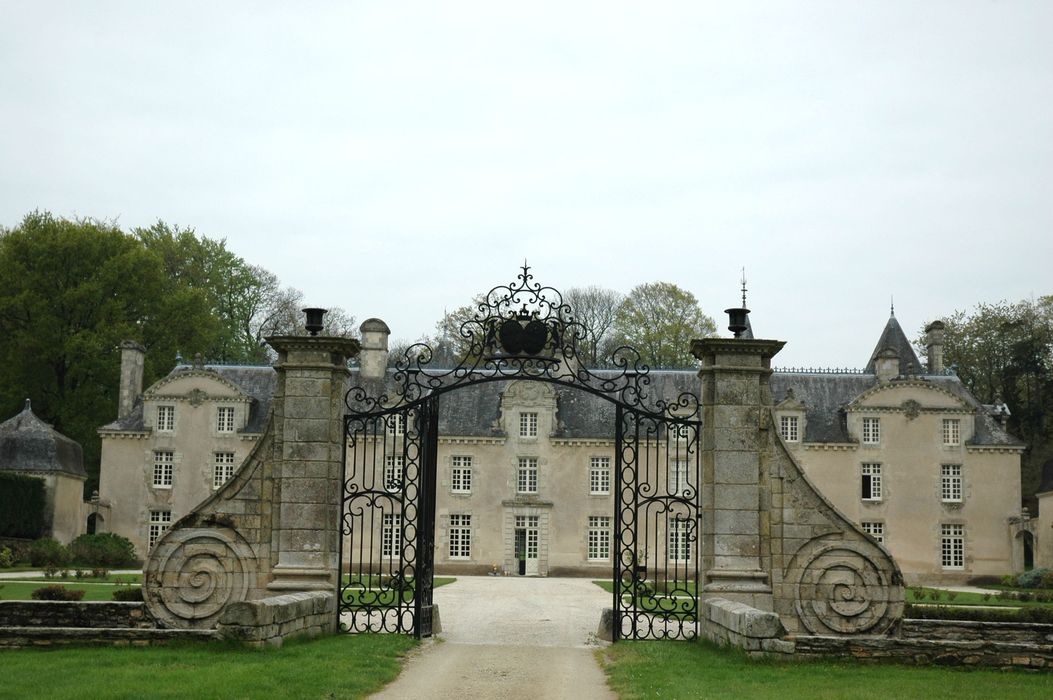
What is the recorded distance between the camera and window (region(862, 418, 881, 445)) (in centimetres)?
3747

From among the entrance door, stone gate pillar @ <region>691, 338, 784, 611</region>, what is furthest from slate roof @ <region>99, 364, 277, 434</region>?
stone gate pillar @ <region>691, 338, 784, 611</region>

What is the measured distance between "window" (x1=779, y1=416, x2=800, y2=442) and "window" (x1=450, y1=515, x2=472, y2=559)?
35.2 ft

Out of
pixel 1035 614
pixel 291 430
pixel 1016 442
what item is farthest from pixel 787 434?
pixel 291 430

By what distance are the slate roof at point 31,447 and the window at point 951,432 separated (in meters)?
27.8

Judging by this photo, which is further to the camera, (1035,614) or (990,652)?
(1035,614)

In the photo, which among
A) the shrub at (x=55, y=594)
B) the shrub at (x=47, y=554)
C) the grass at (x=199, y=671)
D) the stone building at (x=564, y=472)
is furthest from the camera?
the stone building at (x=564, y=472)

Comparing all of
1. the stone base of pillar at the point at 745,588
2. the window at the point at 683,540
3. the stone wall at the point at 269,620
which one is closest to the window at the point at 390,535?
the stone wall at the point at 269,620

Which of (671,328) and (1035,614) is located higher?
(671,328)

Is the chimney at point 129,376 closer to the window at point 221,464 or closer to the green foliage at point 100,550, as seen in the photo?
the window at point 221,464

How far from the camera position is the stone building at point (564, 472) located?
36.8 meters

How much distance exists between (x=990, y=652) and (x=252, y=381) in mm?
32347

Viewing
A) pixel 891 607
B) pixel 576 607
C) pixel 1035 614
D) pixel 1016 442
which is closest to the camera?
pixel 891 607

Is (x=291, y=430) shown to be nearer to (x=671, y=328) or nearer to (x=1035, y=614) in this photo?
(x=1035, y=614)

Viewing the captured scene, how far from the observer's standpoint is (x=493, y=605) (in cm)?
1984
